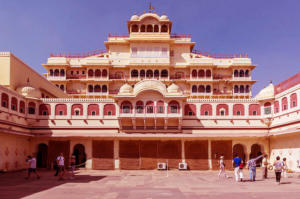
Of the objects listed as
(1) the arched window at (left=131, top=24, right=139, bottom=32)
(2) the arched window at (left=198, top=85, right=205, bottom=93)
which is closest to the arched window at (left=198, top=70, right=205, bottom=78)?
(2) the arched window at (left=198, top=85, right=205, bottom=93)

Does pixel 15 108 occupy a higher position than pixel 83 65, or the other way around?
pixel 83 65

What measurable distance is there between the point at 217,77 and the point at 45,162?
34.0 m

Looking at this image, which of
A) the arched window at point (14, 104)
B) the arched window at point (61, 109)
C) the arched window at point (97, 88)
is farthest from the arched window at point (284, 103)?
the arched window at point (97, 88)

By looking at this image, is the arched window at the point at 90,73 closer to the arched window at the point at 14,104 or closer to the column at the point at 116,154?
the arched window at the point at 14,104

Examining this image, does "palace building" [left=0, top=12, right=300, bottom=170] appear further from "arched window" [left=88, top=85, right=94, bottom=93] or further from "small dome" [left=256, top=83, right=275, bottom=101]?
"arched window" [left=88, top=85, right=94, bottom=93]

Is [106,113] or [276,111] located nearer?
[276,111]

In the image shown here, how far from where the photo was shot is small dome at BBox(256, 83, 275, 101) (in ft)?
122

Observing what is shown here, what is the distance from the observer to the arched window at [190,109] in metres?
39.1

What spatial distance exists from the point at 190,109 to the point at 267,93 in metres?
9.55

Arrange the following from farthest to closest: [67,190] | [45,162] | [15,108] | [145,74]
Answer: [145,74]
[45,162]
[15,108]
[67,190]

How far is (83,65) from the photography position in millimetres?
56781

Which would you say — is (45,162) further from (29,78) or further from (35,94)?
(29,78)

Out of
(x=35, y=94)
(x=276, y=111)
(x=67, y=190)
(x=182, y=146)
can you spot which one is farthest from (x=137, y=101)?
(x=67, y=190)

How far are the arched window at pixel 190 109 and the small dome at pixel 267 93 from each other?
8.04 meters
